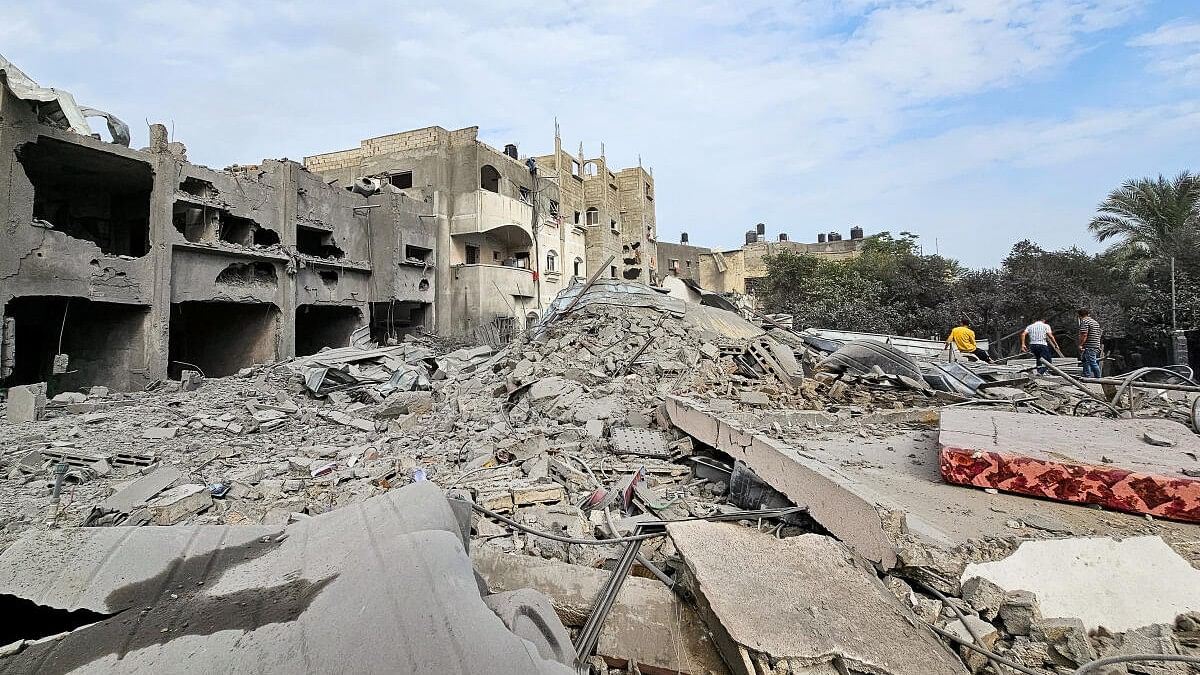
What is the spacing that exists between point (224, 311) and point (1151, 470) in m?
20.4

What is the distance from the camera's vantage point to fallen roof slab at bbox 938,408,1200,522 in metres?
2.62

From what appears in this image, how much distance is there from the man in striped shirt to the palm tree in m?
9.74

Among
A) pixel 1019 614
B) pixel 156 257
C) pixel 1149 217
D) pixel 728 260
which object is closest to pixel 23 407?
pixel 156 257

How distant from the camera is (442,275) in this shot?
21875mm

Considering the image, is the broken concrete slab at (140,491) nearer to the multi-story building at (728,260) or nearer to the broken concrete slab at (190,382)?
the broken concrete slab at (190,382)

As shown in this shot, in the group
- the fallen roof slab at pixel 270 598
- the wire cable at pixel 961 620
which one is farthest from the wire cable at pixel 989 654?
the fallen roof slab at pixel 270 598

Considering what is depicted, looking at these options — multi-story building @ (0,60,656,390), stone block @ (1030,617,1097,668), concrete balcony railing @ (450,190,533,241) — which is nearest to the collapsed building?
stone block @ (1030,617,1097,668)

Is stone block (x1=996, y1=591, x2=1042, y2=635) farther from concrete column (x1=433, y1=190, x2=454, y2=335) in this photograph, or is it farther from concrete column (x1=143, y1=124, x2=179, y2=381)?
concrete column (x1=433, y1=190, x2=454, y2=335)

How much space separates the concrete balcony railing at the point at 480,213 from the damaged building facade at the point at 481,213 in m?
0.04

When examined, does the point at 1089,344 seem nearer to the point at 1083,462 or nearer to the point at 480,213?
the point at 1083,462

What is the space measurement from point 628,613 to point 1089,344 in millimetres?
10815

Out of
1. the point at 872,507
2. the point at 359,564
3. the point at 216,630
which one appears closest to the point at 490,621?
the point at 359,564

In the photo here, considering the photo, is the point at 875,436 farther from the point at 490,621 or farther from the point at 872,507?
the point at 490,621

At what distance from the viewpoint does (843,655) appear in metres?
1.72
